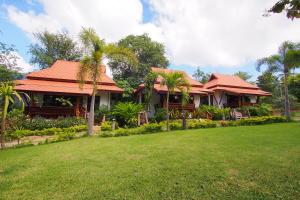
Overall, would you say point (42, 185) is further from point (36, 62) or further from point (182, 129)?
point (36, 62)

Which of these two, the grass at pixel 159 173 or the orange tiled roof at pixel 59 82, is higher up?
the orange tiled roof at pixel 59 82

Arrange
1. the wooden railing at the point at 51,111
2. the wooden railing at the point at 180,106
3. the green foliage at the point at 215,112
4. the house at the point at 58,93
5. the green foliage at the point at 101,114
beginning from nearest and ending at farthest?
the wooden railing at the point at 51,111 < the house at the point at 58,93 < the green foliage at the point at 101,114 < the green foliage at the point at 215,112 < the wooden railing at the point at 180,106

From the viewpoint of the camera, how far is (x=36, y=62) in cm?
2895

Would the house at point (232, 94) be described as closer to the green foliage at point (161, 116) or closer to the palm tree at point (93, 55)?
the green foliage at point (161, 116)

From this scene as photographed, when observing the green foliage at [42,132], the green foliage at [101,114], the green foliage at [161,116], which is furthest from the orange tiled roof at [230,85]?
the green foliage at [42,132]

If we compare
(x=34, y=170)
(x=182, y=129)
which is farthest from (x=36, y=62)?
(x=34, y=170)

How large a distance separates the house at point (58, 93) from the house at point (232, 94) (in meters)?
11.8

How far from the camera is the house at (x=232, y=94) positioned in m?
23.0

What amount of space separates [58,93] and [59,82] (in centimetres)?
310

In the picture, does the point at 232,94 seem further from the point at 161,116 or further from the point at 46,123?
the point at 46,123

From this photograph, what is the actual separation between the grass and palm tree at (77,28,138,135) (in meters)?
5.22

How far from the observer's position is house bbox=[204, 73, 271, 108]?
23.0 m

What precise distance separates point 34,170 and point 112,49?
803 centimetres

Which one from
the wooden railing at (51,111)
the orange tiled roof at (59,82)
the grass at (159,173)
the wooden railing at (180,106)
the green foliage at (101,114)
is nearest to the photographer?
the grass at (159,173)
